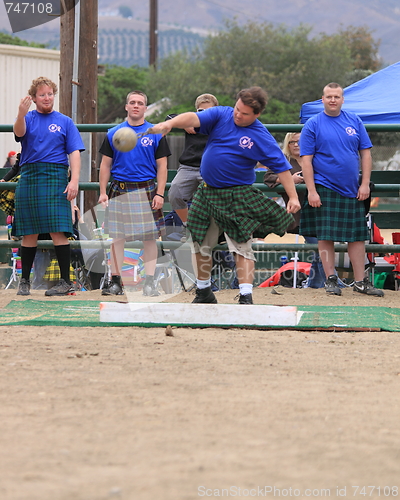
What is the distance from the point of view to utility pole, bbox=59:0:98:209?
6.77 m

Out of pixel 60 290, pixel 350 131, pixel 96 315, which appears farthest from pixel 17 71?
pixel 96 315

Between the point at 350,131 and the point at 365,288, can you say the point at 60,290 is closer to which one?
the point at 365,288

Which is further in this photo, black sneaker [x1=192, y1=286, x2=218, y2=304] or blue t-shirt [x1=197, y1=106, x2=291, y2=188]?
black sneaker [x1=192, y1=286, x2=218, y2=304]

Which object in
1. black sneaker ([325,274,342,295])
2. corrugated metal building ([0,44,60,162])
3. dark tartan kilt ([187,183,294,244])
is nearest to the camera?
dark tartan kilt ([187,183,294,244])

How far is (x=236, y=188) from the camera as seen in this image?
→ 4398 mm

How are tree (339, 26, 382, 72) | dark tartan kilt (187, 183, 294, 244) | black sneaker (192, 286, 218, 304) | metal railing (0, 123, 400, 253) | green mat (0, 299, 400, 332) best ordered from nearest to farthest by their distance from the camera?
green mat (0, 299, 400, 332), dark tartan kilt (187, 183, 294, 244), black sneaker (192, 286, 218, 304), metal railing (0, 123, 400, 253), tree (339, 26, 382, 72)

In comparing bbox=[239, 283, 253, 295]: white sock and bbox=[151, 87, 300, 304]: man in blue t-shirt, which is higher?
bbox=[151, 87, 300, 304]: man in blue t-shirt

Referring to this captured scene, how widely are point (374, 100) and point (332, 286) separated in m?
2.92

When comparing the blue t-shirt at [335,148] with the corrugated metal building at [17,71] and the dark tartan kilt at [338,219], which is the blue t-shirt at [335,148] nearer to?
the dark tartan kilt at [338,219]

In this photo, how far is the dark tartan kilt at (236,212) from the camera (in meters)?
4.39

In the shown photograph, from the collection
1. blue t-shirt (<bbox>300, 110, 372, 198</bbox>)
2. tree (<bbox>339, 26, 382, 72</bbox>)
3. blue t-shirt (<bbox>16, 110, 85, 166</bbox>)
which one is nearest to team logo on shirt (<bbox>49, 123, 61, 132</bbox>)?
blue t-shirt (<bbox>16, 110, 85, 166</bbox>)

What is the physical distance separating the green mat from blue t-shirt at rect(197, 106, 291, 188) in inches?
38.7

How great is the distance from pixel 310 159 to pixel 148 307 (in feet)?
6.40

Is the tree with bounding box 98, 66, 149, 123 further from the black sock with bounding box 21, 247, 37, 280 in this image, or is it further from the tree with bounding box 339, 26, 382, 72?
the black sock with bounding box 21, 247, 37, 280
